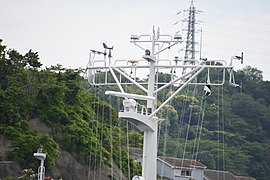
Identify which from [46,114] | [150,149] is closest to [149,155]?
[150,149]

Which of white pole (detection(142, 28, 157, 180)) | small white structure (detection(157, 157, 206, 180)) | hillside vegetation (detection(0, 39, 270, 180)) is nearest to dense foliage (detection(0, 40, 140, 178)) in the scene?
hillside vegetation (detection(0, 39, 270, 180))

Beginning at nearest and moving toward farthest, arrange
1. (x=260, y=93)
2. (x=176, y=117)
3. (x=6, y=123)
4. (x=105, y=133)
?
(x=6, y=123) → (x=105, y=133) → (x=176, y=117) → (x=260, y=93)

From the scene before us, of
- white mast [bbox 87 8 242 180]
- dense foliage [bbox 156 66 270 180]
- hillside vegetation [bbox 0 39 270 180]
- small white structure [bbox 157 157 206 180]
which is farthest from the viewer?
dense foliage [bbox 156 66 270 180]

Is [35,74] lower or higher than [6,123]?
higher

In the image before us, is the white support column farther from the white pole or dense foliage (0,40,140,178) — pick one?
dense foliage (0,40,140,178)

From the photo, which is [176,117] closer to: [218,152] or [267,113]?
[218,152]

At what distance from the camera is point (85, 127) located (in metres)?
42.5

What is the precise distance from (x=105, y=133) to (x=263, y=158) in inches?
1174

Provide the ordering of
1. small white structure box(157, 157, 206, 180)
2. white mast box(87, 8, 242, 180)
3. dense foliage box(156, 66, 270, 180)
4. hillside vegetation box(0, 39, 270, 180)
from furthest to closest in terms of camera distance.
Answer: dense foliage box(156, 66, 270, 180), small white structure box(157, 157, 206, 180), hillside vegetation box(0, 39, 270, 180), white mast box(87, 8, 242, 180)

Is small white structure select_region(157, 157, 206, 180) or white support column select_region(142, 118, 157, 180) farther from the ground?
white support column select_region(142, 118, 157, 180)

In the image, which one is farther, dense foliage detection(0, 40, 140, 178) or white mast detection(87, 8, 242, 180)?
dense foliage detection(0, 40, 140, 178)

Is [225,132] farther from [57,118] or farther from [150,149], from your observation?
[150,149]

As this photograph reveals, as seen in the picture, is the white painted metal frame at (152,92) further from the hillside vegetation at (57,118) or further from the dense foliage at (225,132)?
the dense foliage at (225,132)

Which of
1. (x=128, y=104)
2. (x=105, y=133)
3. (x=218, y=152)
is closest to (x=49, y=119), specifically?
(x=105, y=133)
